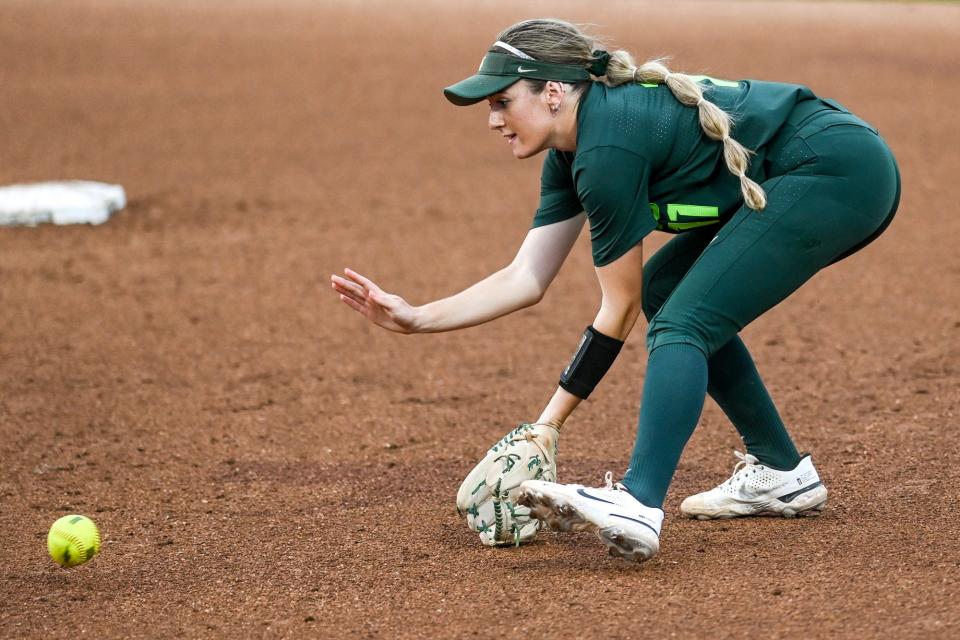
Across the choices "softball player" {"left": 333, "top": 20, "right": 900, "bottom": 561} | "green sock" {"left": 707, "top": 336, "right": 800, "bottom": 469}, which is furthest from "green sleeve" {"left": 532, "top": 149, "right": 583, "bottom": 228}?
"green sock" {"left": 707, "top": 336, "right": 800, "bottom": 469}

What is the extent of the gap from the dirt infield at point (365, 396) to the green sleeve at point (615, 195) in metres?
0.96

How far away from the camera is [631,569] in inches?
135

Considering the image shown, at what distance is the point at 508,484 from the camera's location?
372 cm

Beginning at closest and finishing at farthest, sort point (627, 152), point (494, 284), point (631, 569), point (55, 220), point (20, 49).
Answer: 1. point (627, 152)
2. point (631, 569)
3. point (494, 284)
4. point (55, 220)
5. point (20, 49)

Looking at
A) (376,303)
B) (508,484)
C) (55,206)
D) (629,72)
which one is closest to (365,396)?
(508,484)

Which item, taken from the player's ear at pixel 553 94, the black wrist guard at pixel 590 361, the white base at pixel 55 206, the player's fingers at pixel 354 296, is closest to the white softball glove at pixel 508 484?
the black wrist guard at pixel 590 361

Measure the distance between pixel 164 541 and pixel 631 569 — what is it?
1.55 m

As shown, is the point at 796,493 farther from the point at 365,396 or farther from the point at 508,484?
the point at 365,396

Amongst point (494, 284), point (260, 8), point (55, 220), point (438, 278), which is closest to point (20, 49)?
point (260, 8)

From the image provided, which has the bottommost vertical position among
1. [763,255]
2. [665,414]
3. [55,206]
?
[55,206]

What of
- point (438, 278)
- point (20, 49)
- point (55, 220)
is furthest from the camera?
point (20, 49)

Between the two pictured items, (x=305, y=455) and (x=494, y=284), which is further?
(x=305, y=455)

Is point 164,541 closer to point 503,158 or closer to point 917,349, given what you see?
point 917,349

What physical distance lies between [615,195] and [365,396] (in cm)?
269
